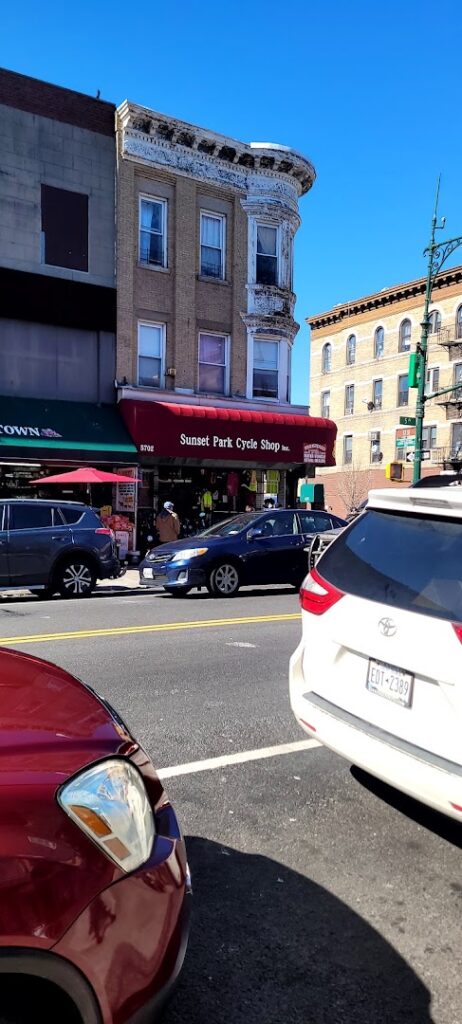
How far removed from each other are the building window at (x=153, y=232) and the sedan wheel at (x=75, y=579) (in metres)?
10.4

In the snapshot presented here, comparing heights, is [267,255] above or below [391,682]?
above

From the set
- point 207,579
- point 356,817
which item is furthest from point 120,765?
point 207,579

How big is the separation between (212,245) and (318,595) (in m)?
19.1

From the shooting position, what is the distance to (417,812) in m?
3.94

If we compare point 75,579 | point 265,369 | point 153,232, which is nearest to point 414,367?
point 265,369

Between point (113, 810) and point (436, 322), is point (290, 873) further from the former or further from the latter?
point (436, 322)

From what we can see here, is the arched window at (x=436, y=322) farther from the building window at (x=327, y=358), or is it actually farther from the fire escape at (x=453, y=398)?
the building window at (x=327, y=358)

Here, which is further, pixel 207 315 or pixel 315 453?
pixel 315 453

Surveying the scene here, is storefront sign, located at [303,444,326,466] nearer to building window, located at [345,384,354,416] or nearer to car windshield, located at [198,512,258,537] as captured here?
car windshield, located at [198,512,258,537]

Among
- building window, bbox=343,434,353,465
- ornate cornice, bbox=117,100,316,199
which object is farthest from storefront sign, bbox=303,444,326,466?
building window, bbox=343,434,353,465

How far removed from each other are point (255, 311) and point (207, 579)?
11.3 meters

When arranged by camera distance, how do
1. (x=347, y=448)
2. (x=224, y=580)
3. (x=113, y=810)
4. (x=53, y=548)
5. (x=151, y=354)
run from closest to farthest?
1. (x=113, y=810)
2. (x=53, y=548)
3. (x=224, y=580)
4. (x=151, y=354)
5. (x=347, y=448)

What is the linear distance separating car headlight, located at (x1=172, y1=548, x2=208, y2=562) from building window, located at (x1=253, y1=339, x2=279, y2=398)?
10044 millimetres

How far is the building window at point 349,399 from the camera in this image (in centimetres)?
4912
